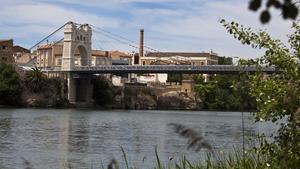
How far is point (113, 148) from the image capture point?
98.9 feet

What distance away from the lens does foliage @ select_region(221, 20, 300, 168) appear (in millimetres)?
7273

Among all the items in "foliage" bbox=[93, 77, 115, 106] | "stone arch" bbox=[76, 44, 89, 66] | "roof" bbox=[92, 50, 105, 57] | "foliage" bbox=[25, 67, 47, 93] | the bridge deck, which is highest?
"roof" bbox=[92, 50, 105, 57]

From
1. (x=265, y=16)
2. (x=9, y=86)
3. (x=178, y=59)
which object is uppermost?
(x=178, y=59)

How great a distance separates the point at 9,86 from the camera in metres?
98.1

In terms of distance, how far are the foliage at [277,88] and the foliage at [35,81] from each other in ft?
319

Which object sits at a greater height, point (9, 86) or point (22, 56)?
point (22, 56)

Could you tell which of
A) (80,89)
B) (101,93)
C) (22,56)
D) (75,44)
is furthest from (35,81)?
(22,56)

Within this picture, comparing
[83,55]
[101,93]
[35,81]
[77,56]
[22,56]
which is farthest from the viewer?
[22,56]

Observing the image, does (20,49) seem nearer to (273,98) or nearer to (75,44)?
(75,44)

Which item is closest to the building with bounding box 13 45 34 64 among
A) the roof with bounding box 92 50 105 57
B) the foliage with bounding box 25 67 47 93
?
the roof with bounding box 92 50 105 57

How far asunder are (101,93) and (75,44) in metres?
14.4

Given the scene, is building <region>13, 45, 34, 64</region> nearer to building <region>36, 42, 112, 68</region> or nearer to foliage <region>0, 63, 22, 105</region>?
building <region>36, 42, 112, 68</region>

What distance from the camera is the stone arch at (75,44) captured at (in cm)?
12038

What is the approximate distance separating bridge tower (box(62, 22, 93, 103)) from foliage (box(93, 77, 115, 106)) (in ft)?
5.42
